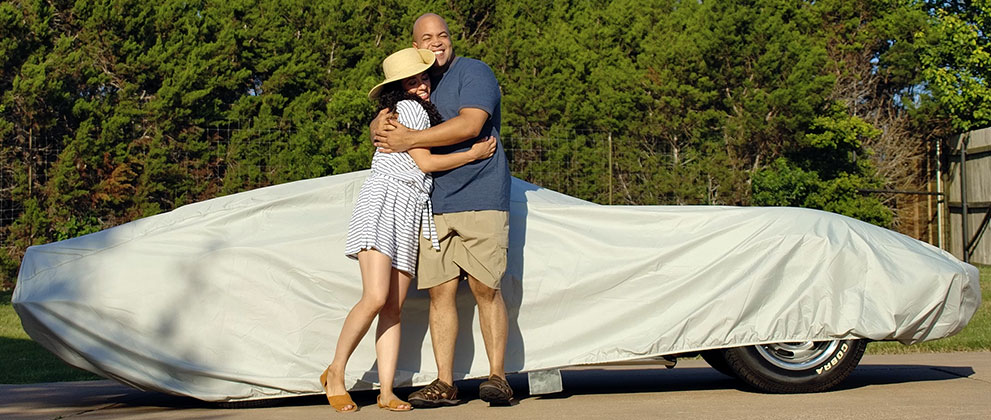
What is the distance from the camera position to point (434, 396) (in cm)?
448

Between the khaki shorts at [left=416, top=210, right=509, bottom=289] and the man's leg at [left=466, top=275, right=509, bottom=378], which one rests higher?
the khaki shorts at [left=416, top=210, right=509, bottom=289]

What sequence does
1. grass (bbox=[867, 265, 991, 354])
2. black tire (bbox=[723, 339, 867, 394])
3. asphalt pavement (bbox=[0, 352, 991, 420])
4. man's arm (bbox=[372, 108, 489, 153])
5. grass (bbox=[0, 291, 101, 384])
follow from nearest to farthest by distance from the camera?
asphalt pavement (bbox=[0, 352, 991, 420]), man's arm (bbox=[372, 108, 489, 153]), black tire (bbox=[723, 339, 867, 394]), grass (bbox=[0, 291, 101, 384]), grass (bbox=[867, 265, 991, 354])

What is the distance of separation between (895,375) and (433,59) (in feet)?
10.0

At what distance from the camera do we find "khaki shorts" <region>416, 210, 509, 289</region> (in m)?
4.50

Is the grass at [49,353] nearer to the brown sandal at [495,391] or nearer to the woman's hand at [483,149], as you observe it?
the brown sandal at [495,391]

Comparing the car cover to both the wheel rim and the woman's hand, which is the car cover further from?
the woman's hand

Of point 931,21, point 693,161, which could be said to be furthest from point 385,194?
point 931,21

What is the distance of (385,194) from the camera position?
4480 millimetres

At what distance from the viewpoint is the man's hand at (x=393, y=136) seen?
4.56 meters

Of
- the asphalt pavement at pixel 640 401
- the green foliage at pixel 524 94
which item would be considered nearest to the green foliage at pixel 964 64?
the green foliage at pixel 524 94

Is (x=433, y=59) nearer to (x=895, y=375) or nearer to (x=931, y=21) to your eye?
(x=895, y=375)

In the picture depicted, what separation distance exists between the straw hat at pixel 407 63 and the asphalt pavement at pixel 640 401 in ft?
4.85

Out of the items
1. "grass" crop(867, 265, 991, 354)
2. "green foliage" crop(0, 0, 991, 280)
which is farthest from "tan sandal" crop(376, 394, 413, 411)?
"green foliage" crop(0, 0, 991, 280)

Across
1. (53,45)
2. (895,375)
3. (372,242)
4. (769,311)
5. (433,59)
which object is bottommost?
(895,375)
